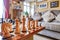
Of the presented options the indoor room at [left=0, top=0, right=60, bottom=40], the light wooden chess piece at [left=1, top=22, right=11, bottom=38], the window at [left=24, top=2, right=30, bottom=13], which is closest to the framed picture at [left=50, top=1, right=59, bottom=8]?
the indoor room at [left=0, top=0, right=60, bottom=40]

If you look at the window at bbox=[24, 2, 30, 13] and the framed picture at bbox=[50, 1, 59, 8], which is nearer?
the framed picture at bbox=[50, 1, 59, 8]

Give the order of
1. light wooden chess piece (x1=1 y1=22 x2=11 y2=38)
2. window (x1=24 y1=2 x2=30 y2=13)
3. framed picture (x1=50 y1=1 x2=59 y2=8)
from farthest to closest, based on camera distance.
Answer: window (x1=24 y1=2 x2=30 y2=13) → framed picture (x1=50 y1=1 x2=59 y2=8) → light wooden chess piece (x1=1 y1=22 x2=11 y2=38)

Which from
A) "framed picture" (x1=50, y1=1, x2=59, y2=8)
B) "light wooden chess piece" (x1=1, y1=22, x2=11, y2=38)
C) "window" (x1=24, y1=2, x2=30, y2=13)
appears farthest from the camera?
"window" (x1=24, y1=2, x2=30, y2=13)

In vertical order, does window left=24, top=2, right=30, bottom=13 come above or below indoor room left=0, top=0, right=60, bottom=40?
above

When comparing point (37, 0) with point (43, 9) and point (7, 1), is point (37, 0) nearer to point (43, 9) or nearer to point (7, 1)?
point (43, 9)

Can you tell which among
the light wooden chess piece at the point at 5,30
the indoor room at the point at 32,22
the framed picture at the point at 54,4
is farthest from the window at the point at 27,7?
the light wooden chess piece at the point at 5,30

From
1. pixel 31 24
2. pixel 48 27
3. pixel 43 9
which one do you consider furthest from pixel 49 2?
pixel 31 24

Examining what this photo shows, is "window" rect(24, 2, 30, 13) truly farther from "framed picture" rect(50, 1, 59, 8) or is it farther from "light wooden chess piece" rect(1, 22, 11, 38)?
"light wooden chess piece" rect(1, 22, 11, 38)

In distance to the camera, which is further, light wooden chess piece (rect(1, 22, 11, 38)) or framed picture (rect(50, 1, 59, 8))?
framed picture (rect(50, 1, 59, 8))

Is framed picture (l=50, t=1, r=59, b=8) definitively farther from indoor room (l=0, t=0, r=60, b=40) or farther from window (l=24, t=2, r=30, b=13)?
window (l=24, t=2, r=30, b=13)

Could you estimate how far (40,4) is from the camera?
18.1ft

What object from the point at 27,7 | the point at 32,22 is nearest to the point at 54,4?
the point at 32,22

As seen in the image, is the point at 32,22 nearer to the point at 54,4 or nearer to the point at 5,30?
the point at 5,30

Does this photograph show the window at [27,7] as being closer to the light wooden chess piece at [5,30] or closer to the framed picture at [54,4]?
the framed picture at [54,4]
